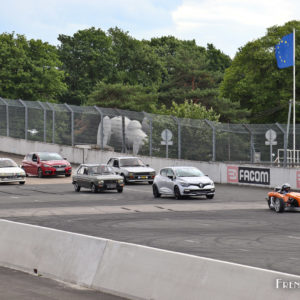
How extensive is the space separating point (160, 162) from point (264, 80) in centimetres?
3700

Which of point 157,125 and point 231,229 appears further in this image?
point 157,125

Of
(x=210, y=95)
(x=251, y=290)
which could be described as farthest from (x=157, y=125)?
(x=210, y=95)

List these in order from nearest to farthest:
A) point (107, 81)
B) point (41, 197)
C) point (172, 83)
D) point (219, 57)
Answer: point (41, 197) < point (172, 83) < point (107, 81) < point (219, 57)

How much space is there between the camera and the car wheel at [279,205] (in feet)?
82.0

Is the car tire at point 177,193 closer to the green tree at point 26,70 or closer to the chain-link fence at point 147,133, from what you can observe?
the chain-link fence at point 147,133

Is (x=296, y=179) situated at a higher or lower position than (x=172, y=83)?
lower

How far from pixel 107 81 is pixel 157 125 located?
211 ft

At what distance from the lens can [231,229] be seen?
Answer: 20172 mm

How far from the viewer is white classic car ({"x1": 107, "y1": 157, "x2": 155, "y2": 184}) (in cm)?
3928

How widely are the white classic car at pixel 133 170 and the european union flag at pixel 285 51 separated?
592 inches

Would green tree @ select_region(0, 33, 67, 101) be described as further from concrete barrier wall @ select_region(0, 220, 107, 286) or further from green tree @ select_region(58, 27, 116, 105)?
concrete barrier wall @ select_region(0, 220, 107, 286)

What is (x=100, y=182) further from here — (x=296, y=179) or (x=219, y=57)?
(x=219, y=57)

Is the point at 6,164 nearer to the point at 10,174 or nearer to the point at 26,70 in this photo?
the point at 10,174

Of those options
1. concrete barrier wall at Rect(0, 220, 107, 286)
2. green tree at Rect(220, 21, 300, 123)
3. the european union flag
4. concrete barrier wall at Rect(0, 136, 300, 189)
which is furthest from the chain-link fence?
green tree at Rect(220, 21, 300, 123)
